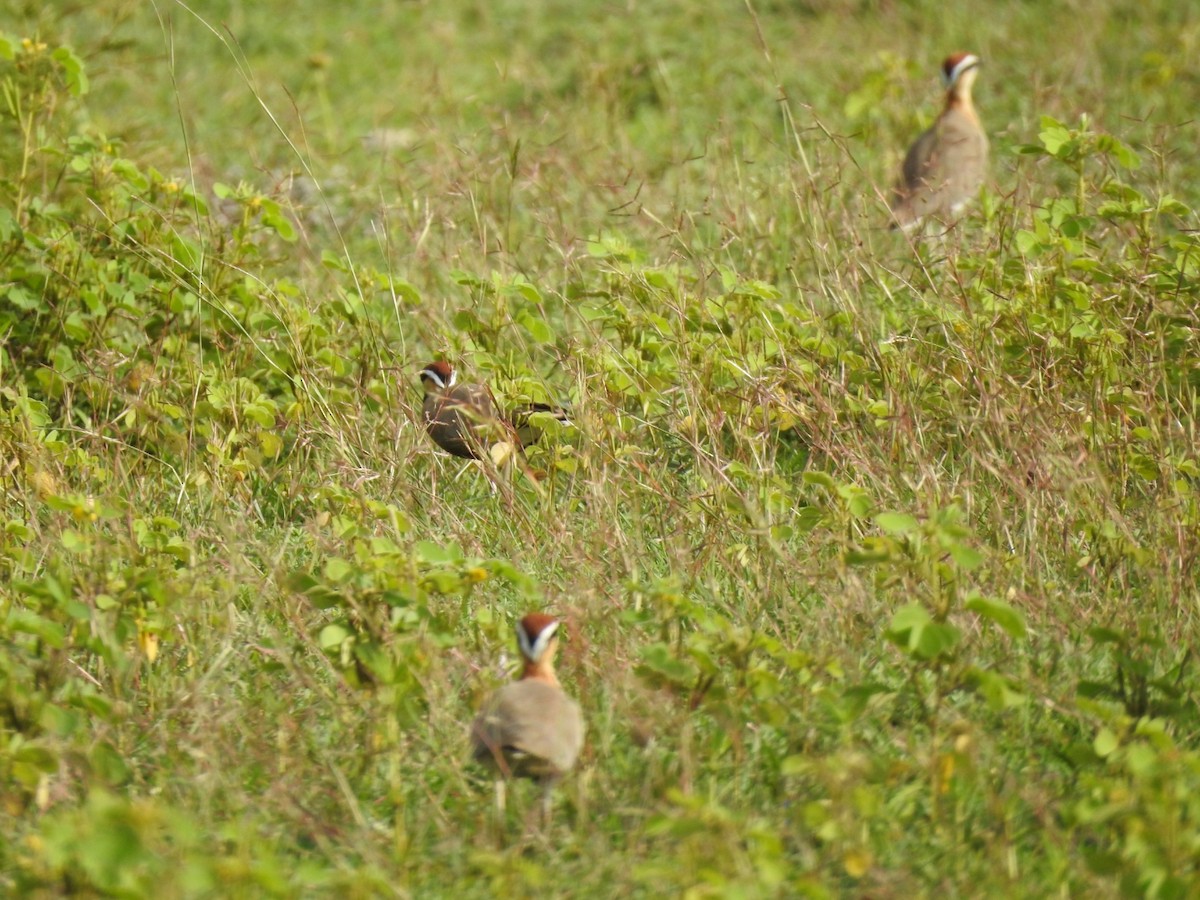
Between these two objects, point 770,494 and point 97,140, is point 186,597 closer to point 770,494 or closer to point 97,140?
point 770,494

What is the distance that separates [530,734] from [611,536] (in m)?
1.02

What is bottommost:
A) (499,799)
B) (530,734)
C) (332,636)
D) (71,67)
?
(499,799)

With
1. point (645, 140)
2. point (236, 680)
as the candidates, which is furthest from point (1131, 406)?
point (645, 140)

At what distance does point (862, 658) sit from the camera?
3625mm

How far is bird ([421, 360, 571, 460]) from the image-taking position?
433 cm

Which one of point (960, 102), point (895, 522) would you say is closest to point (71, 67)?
point (895, 522)

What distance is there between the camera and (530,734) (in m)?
3.09

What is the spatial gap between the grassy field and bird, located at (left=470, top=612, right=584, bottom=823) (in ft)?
0.29

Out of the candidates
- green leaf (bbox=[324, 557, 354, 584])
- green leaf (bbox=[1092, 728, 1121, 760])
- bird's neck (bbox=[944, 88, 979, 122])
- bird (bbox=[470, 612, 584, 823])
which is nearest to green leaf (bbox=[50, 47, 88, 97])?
green leaf (bbox=[324, 557, 354, 584])

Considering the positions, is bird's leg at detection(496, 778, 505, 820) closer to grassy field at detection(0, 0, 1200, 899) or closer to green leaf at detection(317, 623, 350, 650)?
grassy field at detection(0, 0, 1200, 899)

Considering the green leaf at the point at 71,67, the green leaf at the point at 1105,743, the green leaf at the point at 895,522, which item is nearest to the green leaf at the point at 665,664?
the green leaf at the point at 895,522

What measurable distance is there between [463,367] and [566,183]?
228 centimetres

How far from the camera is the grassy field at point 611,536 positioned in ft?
10.0

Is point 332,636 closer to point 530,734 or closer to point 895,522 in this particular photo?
point 530,734
